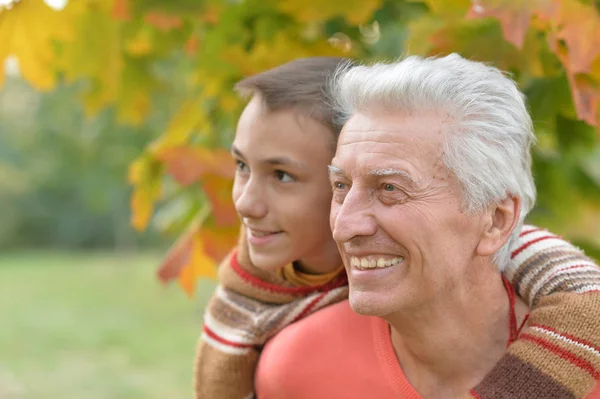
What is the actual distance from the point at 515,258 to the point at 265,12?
128 cm

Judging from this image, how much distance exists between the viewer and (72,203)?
29328 millimetres

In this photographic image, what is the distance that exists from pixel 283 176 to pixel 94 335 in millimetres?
10918

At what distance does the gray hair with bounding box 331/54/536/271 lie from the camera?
1.81 metres

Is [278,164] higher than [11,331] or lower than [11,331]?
higher

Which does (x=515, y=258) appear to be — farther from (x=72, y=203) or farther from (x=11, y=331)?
(x=72, y=203)

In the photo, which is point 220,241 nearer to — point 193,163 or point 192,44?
point 193,163

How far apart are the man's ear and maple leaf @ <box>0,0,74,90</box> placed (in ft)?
4.98

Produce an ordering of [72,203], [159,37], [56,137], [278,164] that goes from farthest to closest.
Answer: [72,203]
[56,137]
[159,37]
[278,164]

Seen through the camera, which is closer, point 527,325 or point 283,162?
point 527,325

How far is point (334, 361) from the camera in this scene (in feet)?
6.91

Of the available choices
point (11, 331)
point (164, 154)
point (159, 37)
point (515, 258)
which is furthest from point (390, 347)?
point (11, 331)

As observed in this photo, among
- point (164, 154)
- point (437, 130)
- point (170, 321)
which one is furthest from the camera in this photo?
point (170, 321)

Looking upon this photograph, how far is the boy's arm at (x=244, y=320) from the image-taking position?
2.26 metres

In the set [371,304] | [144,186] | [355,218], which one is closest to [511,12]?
[355,218]
